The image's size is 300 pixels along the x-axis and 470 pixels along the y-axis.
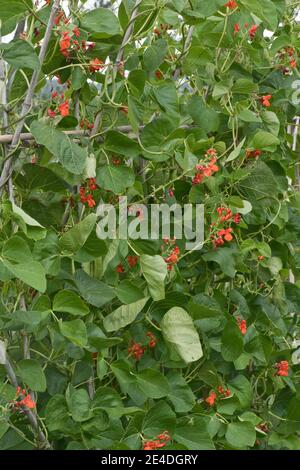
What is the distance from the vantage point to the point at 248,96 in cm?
176

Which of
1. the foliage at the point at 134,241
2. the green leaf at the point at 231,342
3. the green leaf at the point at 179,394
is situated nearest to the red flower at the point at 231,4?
the foliage at the point at 134,241

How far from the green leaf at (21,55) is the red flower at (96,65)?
0.14 m

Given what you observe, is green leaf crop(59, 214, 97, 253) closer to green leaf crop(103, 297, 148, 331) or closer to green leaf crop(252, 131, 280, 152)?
green leaf crop(103, 297, 148, 331)

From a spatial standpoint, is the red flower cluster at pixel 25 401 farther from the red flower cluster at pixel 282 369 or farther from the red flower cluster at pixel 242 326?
the red flower cluster at pixel 282 369

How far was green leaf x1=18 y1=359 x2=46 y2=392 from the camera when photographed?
1300mm

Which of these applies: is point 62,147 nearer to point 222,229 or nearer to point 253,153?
point 222,229

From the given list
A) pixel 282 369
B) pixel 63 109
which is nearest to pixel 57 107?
pixel 63 109

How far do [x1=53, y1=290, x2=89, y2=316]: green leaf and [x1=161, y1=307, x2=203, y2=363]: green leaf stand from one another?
0.67 feet

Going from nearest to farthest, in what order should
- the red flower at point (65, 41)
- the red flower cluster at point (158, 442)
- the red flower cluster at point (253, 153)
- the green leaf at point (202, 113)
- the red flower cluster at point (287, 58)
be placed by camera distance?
the red flower at point (65, 41)
the red flower cluster at point (158, 442)
the green leaf at point (202, 113)
the red flower cluster at point (253, 153)
the red flower cluster at point (287, 58)

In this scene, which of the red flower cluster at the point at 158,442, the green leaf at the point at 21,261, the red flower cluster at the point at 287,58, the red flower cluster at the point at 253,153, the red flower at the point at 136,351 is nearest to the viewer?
the green leaf at the point at 21,261

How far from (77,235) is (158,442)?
0.41 metres

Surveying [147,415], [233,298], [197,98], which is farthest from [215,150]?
[147,415]

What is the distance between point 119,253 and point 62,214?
156 millimetres

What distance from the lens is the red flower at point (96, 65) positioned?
137 centimetres
